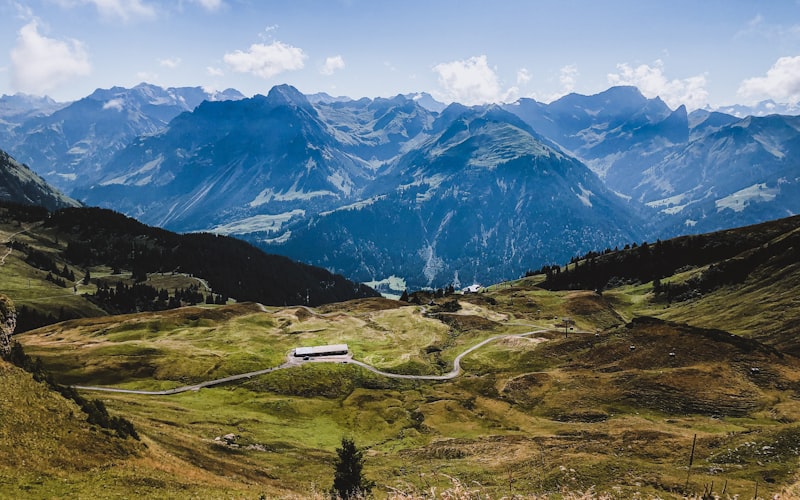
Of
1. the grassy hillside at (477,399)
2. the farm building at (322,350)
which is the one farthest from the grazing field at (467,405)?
the farm building at (322,350)

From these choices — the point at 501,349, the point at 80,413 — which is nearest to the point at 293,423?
the point at 80,413

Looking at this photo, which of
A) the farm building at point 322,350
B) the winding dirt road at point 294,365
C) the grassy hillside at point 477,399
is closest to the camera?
the grassy hillside at point 477,399

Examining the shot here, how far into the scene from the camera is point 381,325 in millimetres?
180500

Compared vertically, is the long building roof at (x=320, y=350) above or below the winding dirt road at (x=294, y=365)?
above

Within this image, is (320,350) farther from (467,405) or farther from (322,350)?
(467,405)

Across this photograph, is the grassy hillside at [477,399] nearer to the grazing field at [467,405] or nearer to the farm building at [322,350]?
the grazing field at [467,405]

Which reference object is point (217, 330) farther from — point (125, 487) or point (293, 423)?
point (125, 487)

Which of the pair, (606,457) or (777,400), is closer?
(606,457)

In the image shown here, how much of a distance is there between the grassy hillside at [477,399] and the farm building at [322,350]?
26.2 feet

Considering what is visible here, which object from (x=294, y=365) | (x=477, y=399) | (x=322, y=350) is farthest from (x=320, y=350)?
(x=477, y=399)

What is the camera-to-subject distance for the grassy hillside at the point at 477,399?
49.3 meters

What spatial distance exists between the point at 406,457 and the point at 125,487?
45.8 m

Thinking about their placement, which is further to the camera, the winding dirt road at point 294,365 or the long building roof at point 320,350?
the long building roof at point 320,350

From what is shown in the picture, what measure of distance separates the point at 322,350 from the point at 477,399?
5399cm
